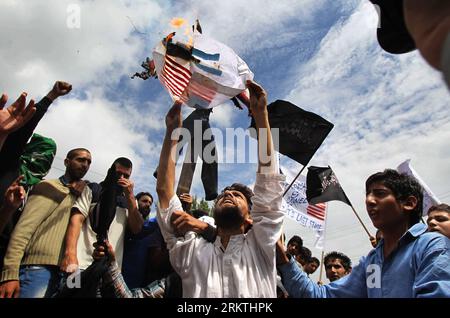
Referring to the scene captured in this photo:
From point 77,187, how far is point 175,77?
1222 mm

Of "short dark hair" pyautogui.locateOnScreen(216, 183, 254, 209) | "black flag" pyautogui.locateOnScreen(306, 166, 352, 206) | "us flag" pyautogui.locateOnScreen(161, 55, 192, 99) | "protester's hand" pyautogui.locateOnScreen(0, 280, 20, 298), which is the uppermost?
"black flag" pyautogui.locateOnScreen(306, 166, 352, 206)

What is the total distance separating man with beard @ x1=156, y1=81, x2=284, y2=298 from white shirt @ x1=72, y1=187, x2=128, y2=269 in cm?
84

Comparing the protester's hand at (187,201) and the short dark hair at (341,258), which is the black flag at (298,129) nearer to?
the protester's hand at (187,201)

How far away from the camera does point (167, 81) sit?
294 centimetres

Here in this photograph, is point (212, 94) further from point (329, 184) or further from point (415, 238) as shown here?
point (329, 184)

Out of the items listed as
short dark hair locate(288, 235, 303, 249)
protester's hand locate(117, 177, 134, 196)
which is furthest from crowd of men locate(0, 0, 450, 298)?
short dark hair locate(288, 235, 303, 249)

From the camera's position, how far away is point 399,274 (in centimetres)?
190

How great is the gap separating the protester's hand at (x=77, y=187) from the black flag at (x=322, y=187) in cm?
422

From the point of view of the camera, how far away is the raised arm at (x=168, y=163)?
230 centimetres

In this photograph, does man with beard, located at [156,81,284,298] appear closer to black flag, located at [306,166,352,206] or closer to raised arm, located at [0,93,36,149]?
raised arm, located at [0,93,36,149]

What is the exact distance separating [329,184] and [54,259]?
16.3 feet

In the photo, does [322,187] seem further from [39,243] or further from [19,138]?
[19,138]

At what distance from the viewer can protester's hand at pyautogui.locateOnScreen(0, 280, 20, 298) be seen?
2201 mm

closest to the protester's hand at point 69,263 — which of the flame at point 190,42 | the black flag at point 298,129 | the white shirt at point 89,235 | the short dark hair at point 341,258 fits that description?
the white shirt at point 89,235
